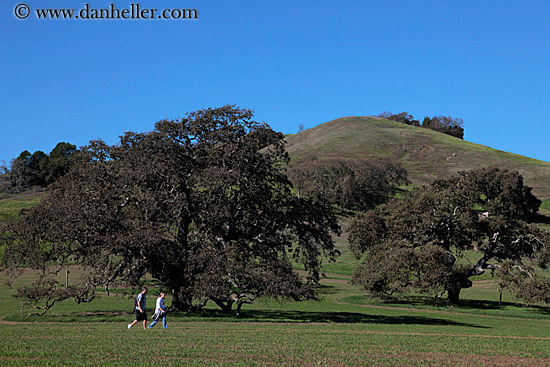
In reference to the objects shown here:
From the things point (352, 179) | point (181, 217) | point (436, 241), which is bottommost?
point (436, 241)

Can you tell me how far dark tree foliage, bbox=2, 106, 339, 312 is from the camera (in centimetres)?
3083

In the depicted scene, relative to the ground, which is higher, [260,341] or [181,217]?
[181,217]

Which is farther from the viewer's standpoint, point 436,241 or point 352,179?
point 352,179

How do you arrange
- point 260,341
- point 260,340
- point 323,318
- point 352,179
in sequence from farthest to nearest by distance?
point 352,179
point 323,318
point 260,340
point 260,341

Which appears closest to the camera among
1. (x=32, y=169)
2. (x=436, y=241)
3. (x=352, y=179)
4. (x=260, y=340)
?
(x=260, y=340)

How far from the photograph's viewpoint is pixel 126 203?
109ft

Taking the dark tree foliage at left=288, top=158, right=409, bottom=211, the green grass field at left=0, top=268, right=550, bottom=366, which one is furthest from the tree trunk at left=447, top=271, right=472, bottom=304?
the dark tree foliage at left=288, top=158, right=409, bottom=211

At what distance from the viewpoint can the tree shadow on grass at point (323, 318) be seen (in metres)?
32.0

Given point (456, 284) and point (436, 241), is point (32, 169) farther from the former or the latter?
point (456, 284)

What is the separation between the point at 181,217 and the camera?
33.8 meters

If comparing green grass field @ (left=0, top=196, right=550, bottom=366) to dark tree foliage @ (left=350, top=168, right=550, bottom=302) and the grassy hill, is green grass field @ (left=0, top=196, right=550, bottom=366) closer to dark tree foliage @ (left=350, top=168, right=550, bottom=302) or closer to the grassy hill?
dark tree foliage @ (left=350, top=168, right=550, bottom=302)

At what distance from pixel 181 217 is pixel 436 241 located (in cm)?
2437

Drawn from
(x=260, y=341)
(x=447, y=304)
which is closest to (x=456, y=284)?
(x=447, y=304)

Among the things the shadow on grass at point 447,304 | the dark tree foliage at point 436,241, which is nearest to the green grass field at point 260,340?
the dark tree foliage at point 436,241
